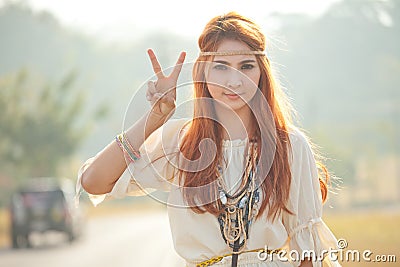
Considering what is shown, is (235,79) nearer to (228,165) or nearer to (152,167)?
(228,165)

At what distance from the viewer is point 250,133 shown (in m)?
3.96

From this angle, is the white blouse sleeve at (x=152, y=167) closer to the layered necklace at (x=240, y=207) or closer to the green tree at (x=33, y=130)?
the layered necklace at (x=240, y=207)

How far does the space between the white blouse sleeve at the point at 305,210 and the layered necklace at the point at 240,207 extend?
16 cm

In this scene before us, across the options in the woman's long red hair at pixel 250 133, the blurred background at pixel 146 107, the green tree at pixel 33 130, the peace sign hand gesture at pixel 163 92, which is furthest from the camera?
the green tree at pixel 33 130

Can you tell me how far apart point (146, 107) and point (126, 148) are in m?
0.18

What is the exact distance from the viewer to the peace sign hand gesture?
147 inches

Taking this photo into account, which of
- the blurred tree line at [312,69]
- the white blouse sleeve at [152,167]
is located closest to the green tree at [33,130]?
the blurred tree line at [312,69]

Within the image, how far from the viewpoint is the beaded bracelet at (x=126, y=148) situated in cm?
380

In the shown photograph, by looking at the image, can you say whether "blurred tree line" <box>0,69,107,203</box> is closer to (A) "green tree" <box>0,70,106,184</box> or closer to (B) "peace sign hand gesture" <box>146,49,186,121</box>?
(A) "green tree" <box>0,70,106,184</box>

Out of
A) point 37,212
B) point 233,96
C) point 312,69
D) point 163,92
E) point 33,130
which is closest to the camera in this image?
point 163,92

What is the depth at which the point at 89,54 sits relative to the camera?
102562mm

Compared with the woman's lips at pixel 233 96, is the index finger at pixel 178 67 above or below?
above

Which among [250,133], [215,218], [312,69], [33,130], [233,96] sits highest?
[312,69]

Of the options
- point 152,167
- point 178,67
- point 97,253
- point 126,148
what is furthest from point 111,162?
point 97,253
